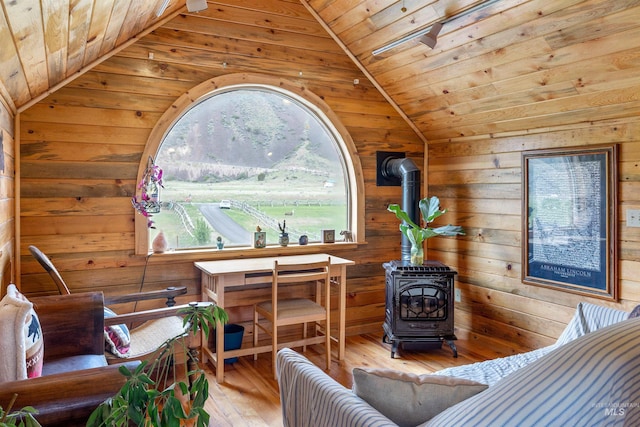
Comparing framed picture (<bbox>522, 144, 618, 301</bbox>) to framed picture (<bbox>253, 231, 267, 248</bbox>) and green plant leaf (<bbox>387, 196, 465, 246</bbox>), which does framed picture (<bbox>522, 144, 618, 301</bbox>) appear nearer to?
green plant leaf (<bbox>387, 196, 465, 246</bbox>)

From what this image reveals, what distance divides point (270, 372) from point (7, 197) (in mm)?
2115

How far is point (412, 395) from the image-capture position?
4.41ft

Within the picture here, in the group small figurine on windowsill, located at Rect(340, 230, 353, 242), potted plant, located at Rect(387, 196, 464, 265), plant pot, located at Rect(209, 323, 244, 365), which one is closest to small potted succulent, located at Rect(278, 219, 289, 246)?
small figurine on windowsill, located at Rect(340, 230, 353, 242)

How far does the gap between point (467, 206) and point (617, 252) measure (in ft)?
4.50

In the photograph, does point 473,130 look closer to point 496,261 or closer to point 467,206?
point 467,206

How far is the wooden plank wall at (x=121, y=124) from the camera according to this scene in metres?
3.18

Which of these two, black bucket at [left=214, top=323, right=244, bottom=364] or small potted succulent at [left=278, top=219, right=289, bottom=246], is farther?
small potted succulent at [left=278, top=219, right=289, bottom=246]

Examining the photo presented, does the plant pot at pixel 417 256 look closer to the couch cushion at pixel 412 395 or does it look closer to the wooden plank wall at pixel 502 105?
the wooden plank wall at pixel 502 105

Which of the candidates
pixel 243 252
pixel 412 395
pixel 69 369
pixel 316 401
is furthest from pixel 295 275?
pixel 412 395

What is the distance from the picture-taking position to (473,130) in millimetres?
4070

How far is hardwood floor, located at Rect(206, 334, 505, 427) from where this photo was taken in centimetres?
279

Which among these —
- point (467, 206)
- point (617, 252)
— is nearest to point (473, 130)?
point (467, 206)

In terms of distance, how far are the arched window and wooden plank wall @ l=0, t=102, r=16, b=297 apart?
2.73 feet

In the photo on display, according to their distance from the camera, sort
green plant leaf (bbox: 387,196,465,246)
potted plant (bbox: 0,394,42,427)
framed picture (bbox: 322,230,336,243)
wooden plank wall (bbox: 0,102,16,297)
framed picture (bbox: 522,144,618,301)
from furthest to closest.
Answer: framed picture (bbox: 322,230,336,243), green plant leaf (bbox: 387,196,465,246), framed picture (bbox: 522,144,618,301), wooden plank wall (bbox: 0,102,16,297), potted plant (bbox: 0,394,42,427)
